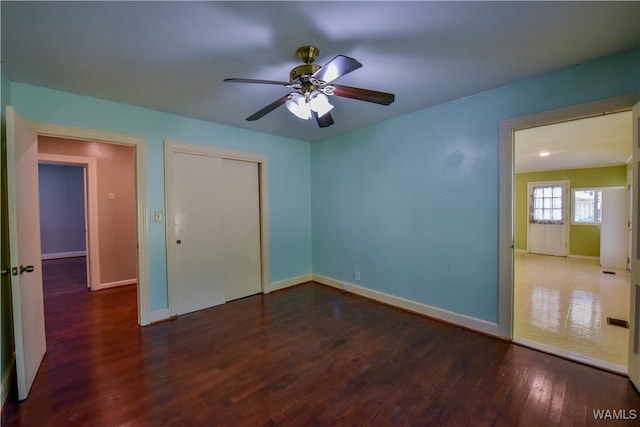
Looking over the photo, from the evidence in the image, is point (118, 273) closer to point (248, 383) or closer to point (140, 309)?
point (140, 309)

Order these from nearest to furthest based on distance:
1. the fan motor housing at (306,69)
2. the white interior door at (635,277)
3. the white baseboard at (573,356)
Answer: the fan motor housing at (306,69) → the white interior door at (635,277) → the white baseboard at (573,356)

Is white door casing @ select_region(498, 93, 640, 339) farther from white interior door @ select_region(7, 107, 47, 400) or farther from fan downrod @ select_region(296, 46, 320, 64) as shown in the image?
white interior door @ select_region(7, 107, 47, 400)

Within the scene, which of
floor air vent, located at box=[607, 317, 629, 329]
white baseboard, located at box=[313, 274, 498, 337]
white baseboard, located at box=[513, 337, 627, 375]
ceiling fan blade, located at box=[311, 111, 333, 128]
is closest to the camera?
white baseboard, located at box=[513, 337, 627, 375]

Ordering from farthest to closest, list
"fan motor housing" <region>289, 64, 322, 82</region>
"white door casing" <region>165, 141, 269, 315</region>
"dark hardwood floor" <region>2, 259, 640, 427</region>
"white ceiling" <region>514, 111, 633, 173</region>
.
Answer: "white ceiling" <region>514, 111, 633, 173</region> → "white door casing" <region>165, 141, 269, 315</region> → "fan motor housing" <region>289, 64, 322, 82</region> → "dark hardwood floor" <region>2, 259, 640, 427</region>

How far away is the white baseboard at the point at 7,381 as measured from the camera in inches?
71.8

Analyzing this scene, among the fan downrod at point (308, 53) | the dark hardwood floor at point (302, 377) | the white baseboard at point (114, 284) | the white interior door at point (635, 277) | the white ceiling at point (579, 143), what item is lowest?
the dark hardwood floor at point (302, 377)

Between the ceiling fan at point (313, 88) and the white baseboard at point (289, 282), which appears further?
the white baseboard at point (289, 282)

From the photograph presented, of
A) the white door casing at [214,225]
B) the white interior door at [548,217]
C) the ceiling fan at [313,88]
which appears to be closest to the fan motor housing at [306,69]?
the ceiling fan at [313,88]

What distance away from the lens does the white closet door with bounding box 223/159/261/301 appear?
154 inches

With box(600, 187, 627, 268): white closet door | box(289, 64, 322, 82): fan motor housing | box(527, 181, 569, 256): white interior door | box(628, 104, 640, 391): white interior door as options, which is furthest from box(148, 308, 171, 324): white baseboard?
box(527, 181, 569, 256): white interior door

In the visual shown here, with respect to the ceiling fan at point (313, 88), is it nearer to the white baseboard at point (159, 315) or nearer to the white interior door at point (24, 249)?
the white interior door at point (24, 249)

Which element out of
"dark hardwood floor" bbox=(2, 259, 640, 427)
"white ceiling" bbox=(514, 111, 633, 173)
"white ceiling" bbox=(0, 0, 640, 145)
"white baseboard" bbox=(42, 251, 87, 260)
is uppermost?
"white ceiling" bbox=(0, 0, 640, 145)

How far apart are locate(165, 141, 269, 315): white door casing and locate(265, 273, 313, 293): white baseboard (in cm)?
12

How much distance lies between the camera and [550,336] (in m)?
2.72
